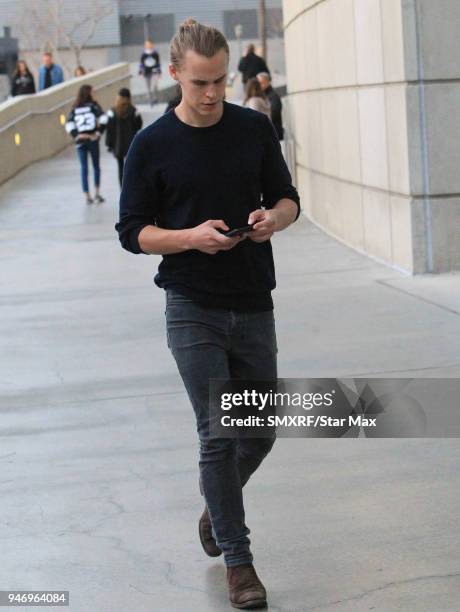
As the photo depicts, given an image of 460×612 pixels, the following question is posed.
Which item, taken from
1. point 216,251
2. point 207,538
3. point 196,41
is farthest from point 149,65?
point 216,251

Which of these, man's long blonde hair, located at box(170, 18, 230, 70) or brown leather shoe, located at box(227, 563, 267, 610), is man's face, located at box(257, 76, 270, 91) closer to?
man's long blonde hair, located at box(170, 18, 230, 70)

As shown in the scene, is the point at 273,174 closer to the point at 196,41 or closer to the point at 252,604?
the point at 196,41

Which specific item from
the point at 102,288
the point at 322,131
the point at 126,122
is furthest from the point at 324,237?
the point at 126,122

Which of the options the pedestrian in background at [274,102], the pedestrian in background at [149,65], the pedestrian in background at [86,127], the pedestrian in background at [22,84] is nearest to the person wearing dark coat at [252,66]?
the pedestrian in background at [22,84]

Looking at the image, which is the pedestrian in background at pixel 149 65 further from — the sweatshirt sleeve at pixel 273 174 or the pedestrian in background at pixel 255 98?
the sweatshirt sleeve at pixel 273 174

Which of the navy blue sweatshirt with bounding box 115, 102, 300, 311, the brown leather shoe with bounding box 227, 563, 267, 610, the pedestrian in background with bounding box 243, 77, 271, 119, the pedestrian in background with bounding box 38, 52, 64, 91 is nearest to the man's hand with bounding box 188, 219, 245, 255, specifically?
the navy blue sweatshirt with bounding box 115, 102, 300, 311

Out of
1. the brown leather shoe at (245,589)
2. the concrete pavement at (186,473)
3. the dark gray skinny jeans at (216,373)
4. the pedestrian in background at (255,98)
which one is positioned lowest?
the concrete pavement at (186,473)

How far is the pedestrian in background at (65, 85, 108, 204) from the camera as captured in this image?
65.5 ft

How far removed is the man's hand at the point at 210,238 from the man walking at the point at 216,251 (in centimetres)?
4

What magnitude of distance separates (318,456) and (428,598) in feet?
6.19

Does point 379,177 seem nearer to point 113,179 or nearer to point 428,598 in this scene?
point 428,598

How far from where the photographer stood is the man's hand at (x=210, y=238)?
409cm

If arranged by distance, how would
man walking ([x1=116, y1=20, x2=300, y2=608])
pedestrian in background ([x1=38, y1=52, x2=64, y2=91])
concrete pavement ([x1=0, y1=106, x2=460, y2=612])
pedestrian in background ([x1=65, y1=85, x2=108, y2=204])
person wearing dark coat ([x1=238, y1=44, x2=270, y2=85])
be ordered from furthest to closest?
pedestrian in background ([x1=38, y1=52, x2=64, y2=91])
person wearing dark coat ([x1=238, y1=44, x2=270, y2=85])
pedestrian in background ([x1=65, y1=85, x2=108, y2=204])
concrete pavement ([x1=0, y1=106, x2=460, y2=612])
man walking ([x1=116, y1=20, x2=300, y2=608])

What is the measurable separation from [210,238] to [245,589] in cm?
119
